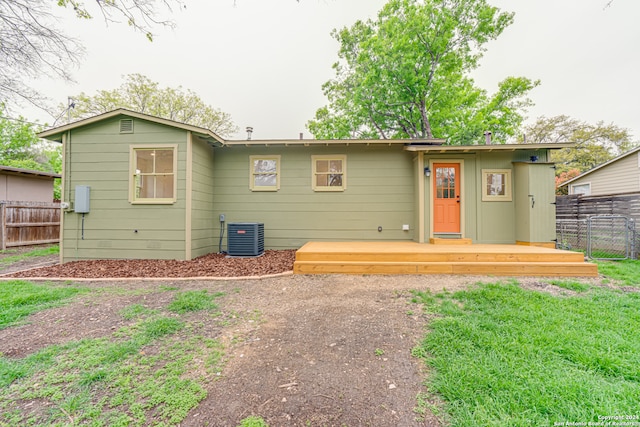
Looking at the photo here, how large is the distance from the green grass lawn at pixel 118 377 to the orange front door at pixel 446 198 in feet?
19.0

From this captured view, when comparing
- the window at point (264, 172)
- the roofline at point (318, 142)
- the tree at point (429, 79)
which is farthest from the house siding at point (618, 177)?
the window at point (264, 172)

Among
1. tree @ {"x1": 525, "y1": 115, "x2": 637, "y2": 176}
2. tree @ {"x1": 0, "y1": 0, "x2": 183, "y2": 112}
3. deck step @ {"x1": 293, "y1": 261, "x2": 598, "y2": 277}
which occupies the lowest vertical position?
Answer: deck step @ {"x1": 293, "y1": 261, "x2": 598, "y2": 277}

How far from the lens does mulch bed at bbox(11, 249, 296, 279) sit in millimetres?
4426

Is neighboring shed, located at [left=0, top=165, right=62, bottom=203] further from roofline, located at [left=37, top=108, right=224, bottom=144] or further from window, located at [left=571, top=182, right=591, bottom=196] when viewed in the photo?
window, located at [left=571, top=182, right=591, bottom=196]

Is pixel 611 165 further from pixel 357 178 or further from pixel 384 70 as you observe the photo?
pixel 357 178

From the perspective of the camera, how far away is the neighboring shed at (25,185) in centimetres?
894

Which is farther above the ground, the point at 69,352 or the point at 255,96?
the point at 255,96

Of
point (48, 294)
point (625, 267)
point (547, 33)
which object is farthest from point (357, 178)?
point (547, 33)

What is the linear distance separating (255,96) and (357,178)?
43.8 ft

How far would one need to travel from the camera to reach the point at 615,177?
10.1m

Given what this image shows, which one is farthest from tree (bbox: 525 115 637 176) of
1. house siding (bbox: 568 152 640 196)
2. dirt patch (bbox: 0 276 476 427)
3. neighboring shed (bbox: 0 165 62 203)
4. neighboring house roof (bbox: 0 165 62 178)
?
neighboring shed (bbox: 0 165 62 203)

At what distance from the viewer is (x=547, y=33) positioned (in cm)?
1062

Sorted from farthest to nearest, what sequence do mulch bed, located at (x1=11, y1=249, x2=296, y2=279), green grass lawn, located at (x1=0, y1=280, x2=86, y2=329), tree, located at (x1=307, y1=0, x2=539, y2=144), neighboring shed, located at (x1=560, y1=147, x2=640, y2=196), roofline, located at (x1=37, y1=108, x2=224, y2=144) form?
tree, located at (x1=307, y1=0, x2=539, y2=144), neighboring shed, located at (x1=560, y1=147, x2=640, y2=196), roofline, located at (x1=37, y1=108, x2=224, y2=144), mulch bed, located at (x1=11, y1=249, x2=296, y2=279), green grass lawn, located at (x1=0, y1=280, x2=86, y2=329)

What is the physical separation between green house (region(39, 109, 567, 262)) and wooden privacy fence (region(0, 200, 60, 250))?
13.4 ft
